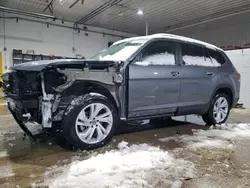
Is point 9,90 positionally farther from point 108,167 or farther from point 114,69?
point 108,167

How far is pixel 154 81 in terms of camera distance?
117 inches

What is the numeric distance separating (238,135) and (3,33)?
10.5 m

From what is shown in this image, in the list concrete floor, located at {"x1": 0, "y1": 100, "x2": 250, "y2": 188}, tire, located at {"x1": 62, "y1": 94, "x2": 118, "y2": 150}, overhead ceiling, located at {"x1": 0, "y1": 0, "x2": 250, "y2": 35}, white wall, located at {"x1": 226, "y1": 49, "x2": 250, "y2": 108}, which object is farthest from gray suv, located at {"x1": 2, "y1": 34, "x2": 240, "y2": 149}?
overhead ceiling, located at {"x1": 0, "y1": 0, "x2": 250, "y2": 35}

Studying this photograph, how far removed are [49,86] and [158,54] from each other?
160 centimetres

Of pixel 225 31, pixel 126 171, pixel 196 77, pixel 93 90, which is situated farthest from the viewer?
pixel 225 31

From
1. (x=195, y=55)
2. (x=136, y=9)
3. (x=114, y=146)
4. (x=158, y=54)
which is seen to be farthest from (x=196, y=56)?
(x=136, y=9)

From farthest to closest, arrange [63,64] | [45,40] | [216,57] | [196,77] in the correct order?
[45,40]
[216,57]
[196,77]
[63,64]

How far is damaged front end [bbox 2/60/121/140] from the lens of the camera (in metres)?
2.32

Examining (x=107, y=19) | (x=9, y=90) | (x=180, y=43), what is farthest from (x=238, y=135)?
(x=107, y=19)

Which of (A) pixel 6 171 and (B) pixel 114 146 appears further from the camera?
(B) pixel 114 146

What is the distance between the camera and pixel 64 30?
1183 cm

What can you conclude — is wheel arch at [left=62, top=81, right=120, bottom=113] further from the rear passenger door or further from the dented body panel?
the rear passenger door

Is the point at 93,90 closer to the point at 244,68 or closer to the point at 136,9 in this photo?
the point at 244,68

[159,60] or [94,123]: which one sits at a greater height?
[159,60]
